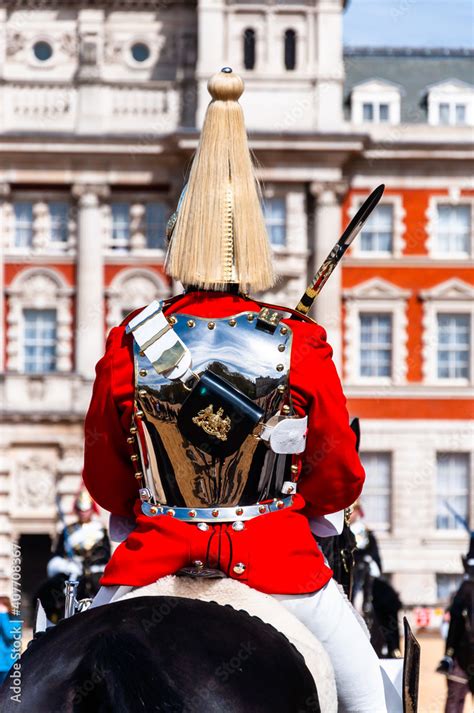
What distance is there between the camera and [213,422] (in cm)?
486

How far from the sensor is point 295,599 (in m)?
4.87

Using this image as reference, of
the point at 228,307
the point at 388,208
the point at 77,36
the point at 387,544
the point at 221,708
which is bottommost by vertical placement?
the point at 387,544

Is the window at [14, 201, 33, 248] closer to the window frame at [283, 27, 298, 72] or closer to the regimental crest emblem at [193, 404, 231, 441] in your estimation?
the window frame at [283, 27, 298, 72]

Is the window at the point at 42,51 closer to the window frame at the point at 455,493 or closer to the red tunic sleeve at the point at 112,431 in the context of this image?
the window frame at the point at 455,493

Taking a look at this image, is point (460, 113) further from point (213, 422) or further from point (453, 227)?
point (213, 422)

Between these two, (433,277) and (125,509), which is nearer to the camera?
(125,509)

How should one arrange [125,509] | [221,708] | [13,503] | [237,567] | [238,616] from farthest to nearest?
[13,503]
[125,509]
[237,567]
[238,616]
[221,708]

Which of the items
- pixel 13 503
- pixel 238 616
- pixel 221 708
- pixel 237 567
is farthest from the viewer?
pixel 13 503

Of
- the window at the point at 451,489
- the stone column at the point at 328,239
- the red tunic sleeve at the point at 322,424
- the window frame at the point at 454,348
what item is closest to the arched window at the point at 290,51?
the stone column at the point at 328,239

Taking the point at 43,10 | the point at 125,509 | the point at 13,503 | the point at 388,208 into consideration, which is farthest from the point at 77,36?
the point at 125,509

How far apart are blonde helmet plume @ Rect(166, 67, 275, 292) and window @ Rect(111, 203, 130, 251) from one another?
3357 cm

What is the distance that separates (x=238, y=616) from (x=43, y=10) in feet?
117

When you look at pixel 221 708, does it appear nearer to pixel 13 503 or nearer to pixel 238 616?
pixel 238 616

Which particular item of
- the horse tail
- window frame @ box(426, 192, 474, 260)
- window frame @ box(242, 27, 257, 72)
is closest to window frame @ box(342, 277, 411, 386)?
window frame @ box(426, 192, 474, 260)
